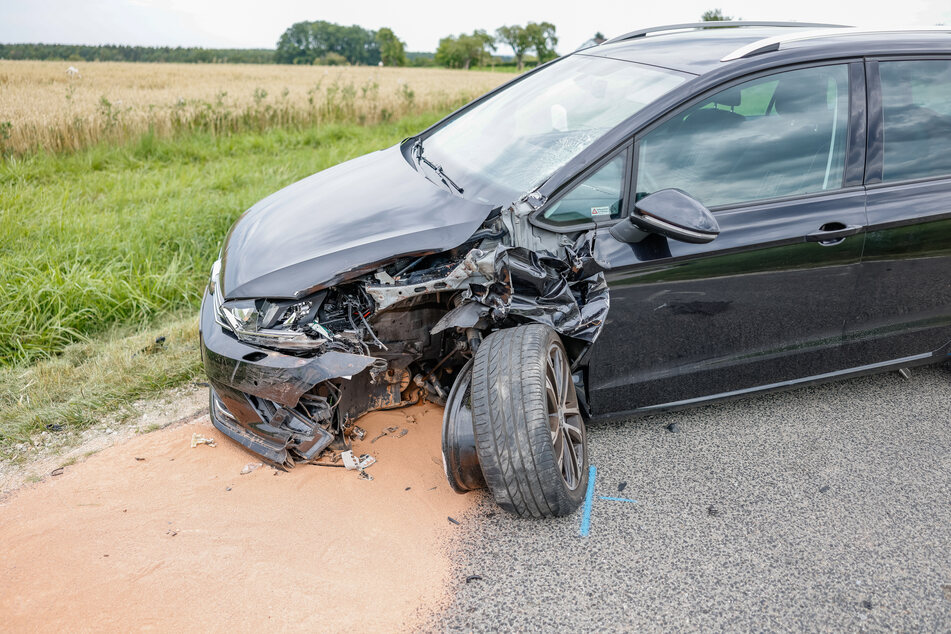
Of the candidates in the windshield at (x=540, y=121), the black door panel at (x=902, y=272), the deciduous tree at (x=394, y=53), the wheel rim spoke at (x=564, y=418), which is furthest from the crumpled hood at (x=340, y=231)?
the deciduous tree at (x=394, y=53)

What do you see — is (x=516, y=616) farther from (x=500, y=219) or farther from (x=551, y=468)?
(x=500, y=219)

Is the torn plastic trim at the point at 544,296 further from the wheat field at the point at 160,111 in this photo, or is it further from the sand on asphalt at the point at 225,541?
the wheat field at the point at 160,111

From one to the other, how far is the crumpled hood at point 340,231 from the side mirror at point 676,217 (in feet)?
2.25

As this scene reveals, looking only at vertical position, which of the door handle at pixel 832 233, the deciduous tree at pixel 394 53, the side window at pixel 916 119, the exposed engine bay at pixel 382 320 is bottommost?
the exposed engine bay at pixel 382 320

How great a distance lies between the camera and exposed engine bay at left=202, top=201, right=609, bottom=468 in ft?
9.30

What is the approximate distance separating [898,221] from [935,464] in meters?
1.16

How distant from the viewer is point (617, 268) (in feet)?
9.61

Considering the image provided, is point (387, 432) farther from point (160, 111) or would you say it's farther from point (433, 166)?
point (160, 111)

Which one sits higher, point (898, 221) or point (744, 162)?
point (744, 162)

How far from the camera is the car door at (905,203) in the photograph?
3.17 metres

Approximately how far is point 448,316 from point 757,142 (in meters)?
1.62

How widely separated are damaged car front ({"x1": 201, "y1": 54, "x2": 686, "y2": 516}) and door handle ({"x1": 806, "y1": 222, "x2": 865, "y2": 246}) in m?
0.92

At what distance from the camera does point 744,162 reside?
10.1 feet

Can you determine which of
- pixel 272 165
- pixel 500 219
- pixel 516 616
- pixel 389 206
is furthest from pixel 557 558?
pixel 272 165
